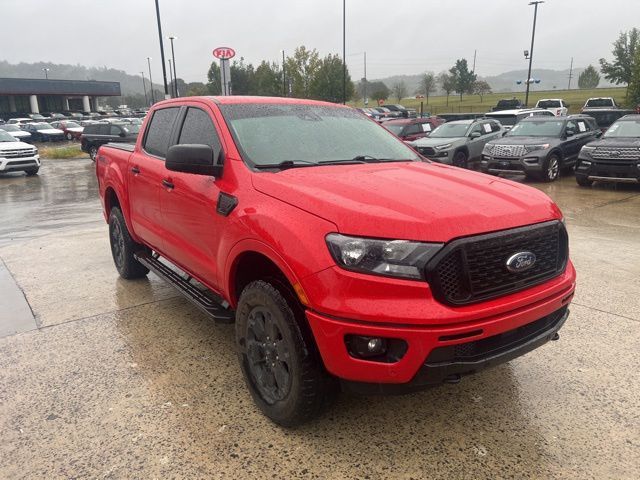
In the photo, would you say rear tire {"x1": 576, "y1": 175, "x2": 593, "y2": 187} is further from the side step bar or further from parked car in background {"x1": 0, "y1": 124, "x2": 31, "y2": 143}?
parked car in background {"x1": 0, "y1": 124, "x2": 31, "y2": 143}

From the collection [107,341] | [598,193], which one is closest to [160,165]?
[107,341]

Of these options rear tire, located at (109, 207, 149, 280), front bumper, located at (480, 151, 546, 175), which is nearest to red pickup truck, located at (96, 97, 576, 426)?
rear tire, located at (109, 207, 149, 280)

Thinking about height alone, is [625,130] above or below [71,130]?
above

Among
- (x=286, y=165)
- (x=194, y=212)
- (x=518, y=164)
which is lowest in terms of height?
(x=518, y=164)

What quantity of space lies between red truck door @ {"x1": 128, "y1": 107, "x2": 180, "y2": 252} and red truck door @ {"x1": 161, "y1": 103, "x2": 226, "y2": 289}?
0.18 m

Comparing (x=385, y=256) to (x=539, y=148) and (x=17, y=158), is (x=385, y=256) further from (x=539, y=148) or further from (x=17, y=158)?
(x=17, y=158)

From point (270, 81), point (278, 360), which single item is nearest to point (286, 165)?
point (278, 360)

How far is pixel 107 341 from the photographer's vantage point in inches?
160

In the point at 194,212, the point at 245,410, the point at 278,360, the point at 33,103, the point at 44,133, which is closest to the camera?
the point at 278,360

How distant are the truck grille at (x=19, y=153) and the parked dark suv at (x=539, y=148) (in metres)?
14.0

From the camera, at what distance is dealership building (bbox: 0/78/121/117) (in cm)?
6238

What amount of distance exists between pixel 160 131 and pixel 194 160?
1.66 metres

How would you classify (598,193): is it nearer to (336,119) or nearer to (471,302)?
(336,119)

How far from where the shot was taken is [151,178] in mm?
4289
